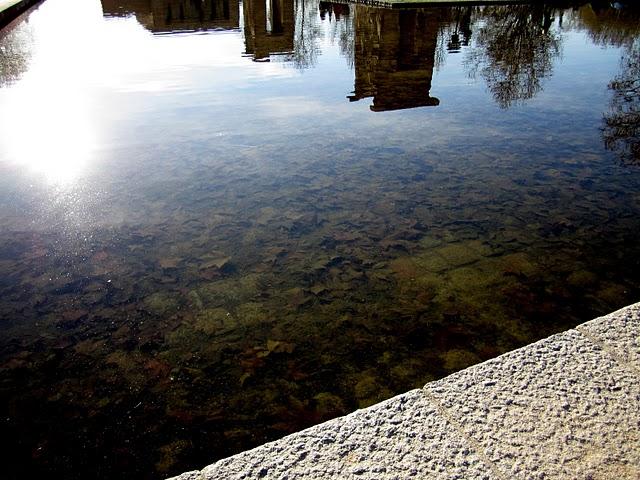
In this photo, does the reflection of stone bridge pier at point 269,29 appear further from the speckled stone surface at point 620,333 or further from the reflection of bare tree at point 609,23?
the speckled stone surface at point 620,333

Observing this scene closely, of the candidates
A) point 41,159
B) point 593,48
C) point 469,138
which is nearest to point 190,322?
point 41,159

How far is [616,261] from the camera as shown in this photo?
403 centimetres

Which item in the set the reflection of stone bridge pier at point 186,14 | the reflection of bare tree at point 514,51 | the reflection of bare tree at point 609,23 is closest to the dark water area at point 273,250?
the reflection of bare tree at point 514,51

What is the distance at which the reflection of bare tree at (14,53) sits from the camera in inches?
484

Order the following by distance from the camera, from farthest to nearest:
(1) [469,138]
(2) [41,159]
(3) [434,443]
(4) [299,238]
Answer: (1) [469,138] → (2) [41,159] → (4) [299,238] → (3) [434,443]

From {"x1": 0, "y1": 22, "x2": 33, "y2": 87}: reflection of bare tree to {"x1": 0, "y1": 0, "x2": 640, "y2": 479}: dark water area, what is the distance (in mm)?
3110

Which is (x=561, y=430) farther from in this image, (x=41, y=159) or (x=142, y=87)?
(x=142, y=87)

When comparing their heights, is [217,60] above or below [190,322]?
above

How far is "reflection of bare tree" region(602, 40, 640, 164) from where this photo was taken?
6.59 m

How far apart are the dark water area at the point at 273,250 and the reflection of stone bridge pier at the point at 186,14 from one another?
17.6 meters

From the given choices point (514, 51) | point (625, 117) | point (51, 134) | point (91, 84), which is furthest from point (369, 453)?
point (514, 51)

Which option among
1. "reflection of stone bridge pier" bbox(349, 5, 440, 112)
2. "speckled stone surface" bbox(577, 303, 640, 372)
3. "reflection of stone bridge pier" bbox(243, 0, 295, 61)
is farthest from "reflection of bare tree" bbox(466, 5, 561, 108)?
"speckled stone surface" bbox(577, 303, 640, 372)

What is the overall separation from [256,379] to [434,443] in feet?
4.48

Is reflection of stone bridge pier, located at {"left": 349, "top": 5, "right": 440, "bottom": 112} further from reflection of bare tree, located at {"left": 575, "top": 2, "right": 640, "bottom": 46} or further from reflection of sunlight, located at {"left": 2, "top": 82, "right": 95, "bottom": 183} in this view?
reflection of bare tree, located at {"left": 575, "top": 2, "right": 640, "bottom": 46}
